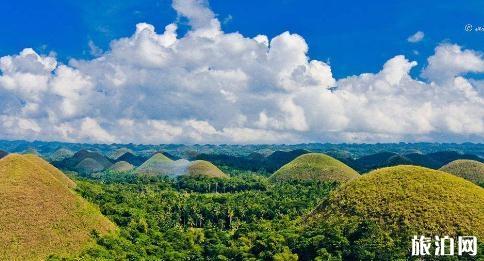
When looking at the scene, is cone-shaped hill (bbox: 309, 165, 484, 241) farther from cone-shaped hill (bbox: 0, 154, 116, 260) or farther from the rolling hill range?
cone-shaped hill (bbox: 0, 154, 116, 260)

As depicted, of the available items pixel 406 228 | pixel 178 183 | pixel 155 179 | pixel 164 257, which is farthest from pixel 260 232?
pixel 155 179

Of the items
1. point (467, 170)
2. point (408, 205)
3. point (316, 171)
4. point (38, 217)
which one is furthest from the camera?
point (316, 171)
